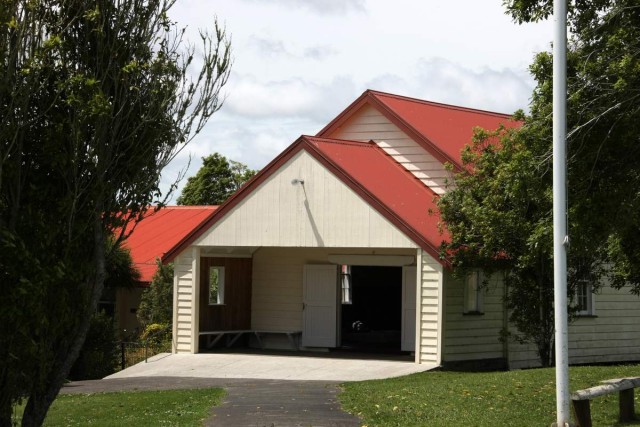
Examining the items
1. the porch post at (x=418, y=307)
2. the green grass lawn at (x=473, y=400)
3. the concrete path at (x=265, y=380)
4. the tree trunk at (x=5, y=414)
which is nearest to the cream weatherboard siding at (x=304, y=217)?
the porch post at (x=418, y=307)

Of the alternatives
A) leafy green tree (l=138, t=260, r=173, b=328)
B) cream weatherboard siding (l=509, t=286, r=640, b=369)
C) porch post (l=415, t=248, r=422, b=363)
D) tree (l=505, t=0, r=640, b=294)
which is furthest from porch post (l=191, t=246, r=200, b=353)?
tree (l=505, t=0, r=640, b=294)

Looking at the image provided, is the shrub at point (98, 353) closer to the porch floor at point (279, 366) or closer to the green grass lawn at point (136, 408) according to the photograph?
the porch floor at point (279, 366)

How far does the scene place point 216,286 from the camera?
98.0ft

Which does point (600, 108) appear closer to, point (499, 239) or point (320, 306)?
point (499, 239)

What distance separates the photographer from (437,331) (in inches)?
949

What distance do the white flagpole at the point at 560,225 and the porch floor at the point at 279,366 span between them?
9733 millimetres

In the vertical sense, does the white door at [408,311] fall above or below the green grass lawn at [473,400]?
above

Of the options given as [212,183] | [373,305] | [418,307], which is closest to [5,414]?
[418,307]

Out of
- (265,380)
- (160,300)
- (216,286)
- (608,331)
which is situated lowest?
(265,380)

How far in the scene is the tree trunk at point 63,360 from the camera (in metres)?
12.6

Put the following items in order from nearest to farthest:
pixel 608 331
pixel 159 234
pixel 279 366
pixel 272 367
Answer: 1. pixel 272 367
2. pixel 279 366
3. pixel 608 331
4. pixel 159 234

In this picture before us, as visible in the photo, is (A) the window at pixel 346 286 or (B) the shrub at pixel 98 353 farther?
(A) the window at pixel 346 286

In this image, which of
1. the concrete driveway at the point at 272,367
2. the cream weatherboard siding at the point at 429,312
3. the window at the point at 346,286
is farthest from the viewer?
the window at the point at 346,286

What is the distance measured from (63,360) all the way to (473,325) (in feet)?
46.9
